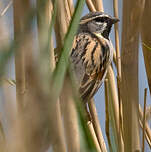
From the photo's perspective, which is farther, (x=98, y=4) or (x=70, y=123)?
(x=98, y=4)

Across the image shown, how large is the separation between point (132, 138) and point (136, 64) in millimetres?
160

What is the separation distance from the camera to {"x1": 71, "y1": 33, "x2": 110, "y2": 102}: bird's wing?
5.36ft

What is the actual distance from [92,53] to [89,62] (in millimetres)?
51

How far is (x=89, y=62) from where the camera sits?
69.0 inches

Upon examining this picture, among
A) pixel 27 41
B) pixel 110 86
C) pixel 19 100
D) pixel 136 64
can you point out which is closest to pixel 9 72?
pixel 27 41

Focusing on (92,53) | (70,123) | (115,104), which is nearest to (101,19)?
(92,53)

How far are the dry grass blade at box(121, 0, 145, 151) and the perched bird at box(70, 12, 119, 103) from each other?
67 centimetres

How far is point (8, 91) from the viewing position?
57cm

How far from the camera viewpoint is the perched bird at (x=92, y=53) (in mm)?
1642

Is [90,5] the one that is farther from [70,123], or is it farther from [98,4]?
[70,123]

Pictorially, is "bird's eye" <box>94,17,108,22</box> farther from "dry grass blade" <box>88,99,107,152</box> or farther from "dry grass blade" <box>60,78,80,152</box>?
"dry grass blade" <box>60,78,80,152</box>

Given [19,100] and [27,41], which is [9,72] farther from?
[19,100]

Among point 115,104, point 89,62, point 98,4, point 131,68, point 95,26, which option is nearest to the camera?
point 131,68

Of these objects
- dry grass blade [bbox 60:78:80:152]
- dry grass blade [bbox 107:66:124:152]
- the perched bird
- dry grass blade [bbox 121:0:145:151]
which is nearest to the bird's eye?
the perched bird
